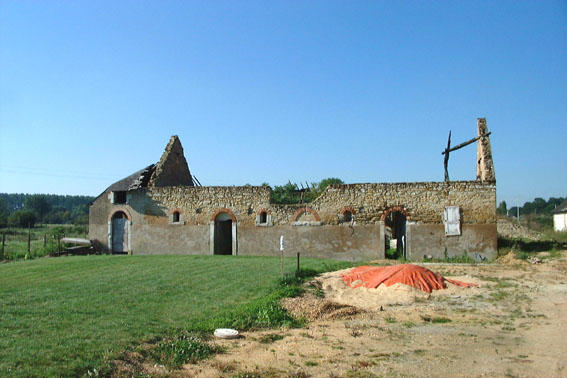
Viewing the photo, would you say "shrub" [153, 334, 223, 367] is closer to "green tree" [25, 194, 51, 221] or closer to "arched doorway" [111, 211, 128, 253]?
"arched doorway" [111, 211, 128, 253]

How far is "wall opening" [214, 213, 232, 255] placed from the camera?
23.9 metres

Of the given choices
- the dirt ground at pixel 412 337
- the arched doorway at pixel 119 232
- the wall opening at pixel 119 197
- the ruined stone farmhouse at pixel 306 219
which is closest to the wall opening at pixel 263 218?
the ruined stone farmhouse at pixel 306 219

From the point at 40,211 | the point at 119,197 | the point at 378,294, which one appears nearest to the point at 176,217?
the point at 119,197

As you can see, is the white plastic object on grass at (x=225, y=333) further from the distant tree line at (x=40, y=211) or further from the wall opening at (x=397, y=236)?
the distant tree line at (x=40, y=211)

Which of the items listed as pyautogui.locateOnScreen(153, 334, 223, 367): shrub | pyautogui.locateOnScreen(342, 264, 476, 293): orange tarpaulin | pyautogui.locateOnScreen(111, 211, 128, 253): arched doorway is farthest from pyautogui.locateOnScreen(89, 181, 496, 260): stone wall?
pyautogui.locateOnScreen(153, 334, 223, 367): shrub

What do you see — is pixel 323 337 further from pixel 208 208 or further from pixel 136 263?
pixel 208 208

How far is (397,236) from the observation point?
25219 mm

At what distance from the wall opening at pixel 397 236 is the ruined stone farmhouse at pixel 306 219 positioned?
9 centimetres

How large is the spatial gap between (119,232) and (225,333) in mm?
18886

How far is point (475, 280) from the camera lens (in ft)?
48.9

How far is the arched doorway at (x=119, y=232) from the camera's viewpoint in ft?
82.7

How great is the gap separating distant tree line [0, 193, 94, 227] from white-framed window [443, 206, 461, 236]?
19155 mm

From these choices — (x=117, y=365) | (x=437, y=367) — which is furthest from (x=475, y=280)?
(x=117, y=365)

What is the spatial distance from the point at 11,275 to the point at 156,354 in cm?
1077
